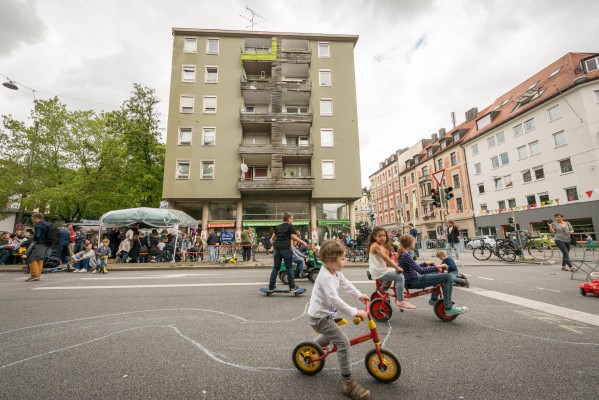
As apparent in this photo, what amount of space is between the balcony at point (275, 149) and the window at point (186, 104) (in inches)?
263

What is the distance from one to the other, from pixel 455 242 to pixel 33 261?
18114 mm

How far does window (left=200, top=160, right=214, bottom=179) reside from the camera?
24.7 meters

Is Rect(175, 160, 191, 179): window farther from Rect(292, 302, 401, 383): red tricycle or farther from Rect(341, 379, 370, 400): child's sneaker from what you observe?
Rect(341, 379, 370, 400): child's sneaker

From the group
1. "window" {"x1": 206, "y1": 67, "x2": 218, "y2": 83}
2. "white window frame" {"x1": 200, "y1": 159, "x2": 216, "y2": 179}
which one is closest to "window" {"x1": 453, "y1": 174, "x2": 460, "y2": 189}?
"white window frame" {"x1": 200, "y1": 159, "x2": 216, "y2": 179}

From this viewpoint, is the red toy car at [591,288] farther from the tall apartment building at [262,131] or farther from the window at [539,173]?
the window at [539,173]

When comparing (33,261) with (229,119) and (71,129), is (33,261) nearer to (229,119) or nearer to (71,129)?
(229,119)

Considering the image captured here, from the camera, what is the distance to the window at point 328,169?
83.8ft

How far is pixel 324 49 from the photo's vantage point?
1118 inches

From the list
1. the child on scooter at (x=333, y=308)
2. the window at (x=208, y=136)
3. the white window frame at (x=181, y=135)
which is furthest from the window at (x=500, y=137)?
the child on scooter at (x=333, y=308)

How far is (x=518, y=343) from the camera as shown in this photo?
3.55m

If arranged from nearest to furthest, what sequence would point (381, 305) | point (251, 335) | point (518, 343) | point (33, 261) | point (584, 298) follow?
point (518, 343) < point (251, 335) < point (381, 305) < point (584, 298) < point (33, 261)

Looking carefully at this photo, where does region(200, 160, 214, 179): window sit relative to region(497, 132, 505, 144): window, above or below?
below

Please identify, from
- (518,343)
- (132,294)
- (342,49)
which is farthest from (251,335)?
(342,49)

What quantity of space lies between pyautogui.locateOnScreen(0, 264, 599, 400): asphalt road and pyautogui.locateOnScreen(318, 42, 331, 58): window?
27.9 meters
